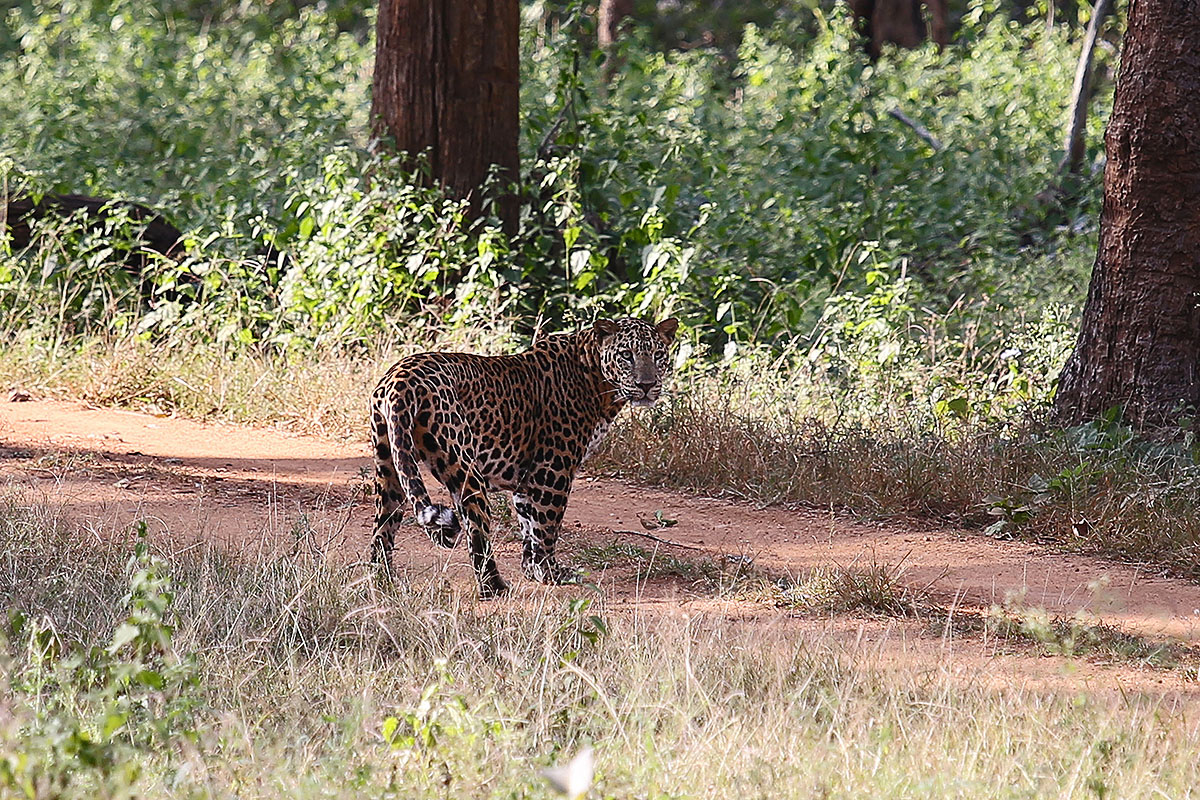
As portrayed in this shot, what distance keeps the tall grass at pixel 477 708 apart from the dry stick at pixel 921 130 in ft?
33.2

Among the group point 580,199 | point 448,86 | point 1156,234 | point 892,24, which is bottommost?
point 1156,234

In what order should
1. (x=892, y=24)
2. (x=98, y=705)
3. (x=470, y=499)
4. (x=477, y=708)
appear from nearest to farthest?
(x=477, y=708)
(x=98, y=705)
(x=470, y=499)
(x=892, y=24)

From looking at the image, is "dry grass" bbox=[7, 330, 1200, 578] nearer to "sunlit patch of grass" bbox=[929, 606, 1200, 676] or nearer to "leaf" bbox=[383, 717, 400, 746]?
"sunlit patch of grass" bbox=[929, 606, 1200, 676]

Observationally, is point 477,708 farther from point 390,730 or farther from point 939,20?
point 939,20

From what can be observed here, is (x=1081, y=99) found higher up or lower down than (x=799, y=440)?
higher up

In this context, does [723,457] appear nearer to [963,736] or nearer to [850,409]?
[850,409]

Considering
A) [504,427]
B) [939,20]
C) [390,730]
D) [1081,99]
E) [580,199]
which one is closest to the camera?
[390,730]

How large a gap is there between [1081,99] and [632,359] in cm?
919

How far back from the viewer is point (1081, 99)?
45.7 feet

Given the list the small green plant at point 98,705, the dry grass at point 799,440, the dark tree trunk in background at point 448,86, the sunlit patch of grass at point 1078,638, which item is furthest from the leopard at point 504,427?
the dark tree trunk in background at point 448,86

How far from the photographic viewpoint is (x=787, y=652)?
505cm

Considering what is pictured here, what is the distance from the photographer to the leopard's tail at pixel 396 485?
Answer: 5289 millimetres

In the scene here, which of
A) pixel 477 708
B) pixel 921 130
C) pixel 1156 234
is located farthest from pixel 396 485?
pixel 921 130

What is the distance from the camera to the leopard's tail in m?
5.29
